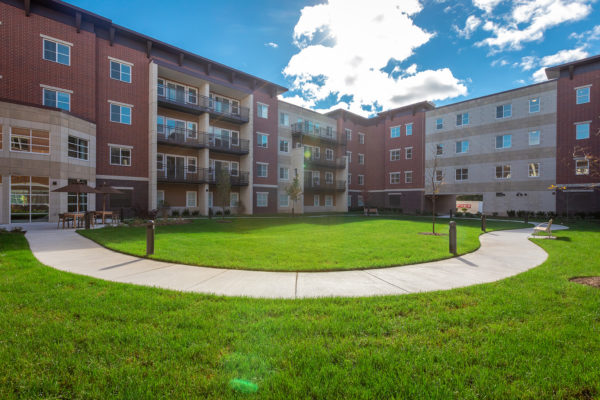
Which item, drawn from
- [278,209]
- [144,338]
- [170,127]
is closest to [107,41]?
[170,127]

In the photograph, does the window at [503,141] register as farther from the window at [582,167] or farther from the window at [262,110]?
the window at [262,110]

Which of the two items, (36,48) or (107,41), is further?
(107,41)

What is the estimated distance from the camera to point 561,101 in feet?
89.0

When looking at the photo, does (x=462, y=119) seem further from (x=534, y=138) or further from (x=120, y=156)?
(x=120, y=156)

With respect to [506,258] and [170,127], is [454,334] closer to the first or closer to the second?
[506,258]

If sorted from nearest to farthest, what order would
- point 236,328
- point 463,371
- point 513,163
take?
point 463,371
point 236,328
point 513,163

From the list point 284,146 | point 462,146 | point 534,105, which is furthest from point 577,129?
point 284,146

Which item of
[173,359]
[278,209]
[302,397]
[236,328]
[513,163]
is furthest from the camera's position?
[278,209]

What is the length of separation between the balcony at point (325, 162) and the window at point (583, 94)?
25029mm

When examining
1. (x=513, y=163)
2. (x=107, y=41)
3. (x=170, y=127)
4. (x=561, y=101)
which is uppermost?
(x=107, y=41)

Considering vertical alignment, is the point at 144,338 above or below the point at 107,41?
below

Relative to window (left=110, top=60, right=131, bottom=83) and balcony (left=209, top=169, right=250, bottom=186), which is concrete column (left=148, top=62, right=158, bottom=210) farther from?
balcony (left=209, top=169, right=250, bottom=186)

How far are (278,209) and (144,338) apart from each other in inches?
1212

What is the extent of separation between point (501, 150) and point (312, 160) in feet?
74.3
